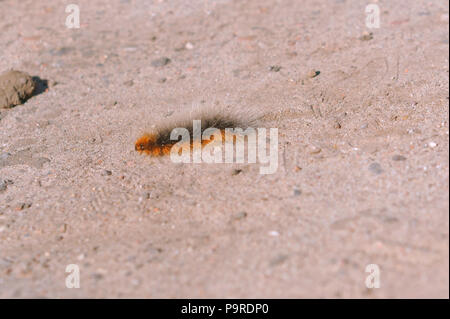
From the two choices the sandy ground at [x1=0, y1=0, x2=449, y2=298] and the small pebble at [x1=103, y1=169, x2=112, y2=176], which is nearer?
the sandy ground at [x1=0, y1=0, x2=449, y2=298]

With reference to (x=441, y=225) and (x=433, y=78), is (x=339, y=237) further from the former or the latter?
(x=433, y=78)

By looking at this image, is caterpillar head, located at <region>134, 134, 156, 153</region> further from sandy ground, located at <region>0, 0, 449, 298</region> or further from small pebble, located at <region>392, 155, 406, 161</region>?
small pebble, located at <region>392, 155, 406, 161</region>

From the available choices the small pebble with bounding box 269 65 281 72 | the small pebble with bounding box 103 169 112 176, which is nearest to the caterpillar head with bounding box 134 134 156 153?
the small pebble with bounding box 103 169 112 176

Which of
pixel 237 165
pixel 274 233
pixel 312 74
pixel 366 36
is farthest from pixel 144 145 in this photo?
pixel 366 36

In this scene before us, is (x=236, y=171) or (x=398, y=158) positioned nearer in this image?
(x=398, y=158)

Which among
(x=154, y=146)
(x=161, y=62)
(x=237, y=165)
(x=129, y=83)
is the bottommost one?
(x=237, y=165)

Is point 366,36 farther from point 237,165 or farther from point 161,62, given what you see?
point 237,165

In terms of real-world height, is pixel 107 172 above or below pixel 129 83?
below
